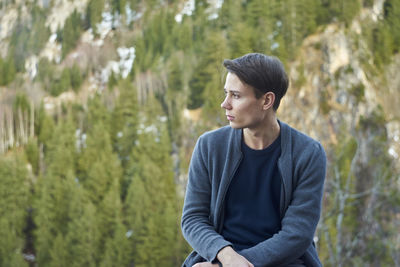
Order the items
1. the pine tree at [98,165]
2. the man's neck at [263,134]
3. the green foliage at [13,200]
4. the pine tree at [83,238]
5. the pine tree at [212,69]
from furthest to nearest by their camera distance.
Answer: the pine tree at [98,165] → the green foliage at [13,200] → the pine tree at [83,238] → the pine tree at [212,69] → the man's neck at [263,134]

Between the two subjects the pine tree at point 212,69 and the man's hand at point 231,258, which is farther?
the pine tree at point 212,69

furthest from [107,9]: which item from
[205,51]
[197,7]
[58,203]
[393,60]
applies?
[393,60]

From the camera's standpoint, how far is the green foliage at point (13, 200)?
12375 millimetres

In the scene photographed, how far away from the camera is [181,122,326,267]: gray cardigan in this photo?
1109mm

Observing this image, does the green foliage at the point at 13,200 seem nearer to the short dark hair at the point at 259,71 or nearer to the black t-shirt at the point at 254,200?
the black t-shirt at the point at 254,200

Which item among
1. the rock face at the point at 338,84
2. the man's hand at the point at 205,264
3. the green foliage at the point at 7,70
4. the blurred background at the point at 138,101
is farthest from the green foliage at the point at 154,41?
the man's hand at the point at 205,264

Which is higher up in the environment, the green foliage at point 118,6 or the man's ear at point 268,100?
the green foliage at point 118,6

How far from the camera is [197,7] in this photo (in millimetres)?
14641

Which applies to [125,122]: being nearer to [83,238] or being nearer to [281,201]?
[83,238]

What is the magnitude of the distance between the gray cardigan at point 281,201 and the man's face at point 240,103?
0.06 metres

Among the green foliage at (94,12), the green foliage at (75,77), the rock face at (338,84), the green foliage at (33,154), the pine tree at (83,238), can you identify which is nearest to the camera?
the rock face at (338,84)

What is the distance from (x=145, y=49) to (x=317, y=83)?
4875mm

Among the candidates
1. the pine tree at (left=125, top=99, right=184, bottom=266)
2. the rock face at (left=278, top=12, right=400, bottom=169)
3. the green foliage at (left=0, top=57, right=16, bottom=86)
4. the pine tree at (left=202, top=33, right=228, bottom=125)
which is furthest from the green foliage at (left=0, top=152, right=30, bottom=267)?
the rock face at (left=278, top=12, right=400, bottom=169)

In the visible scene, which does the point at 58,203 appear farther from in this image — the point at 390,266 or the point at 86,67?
the point at 390,266
